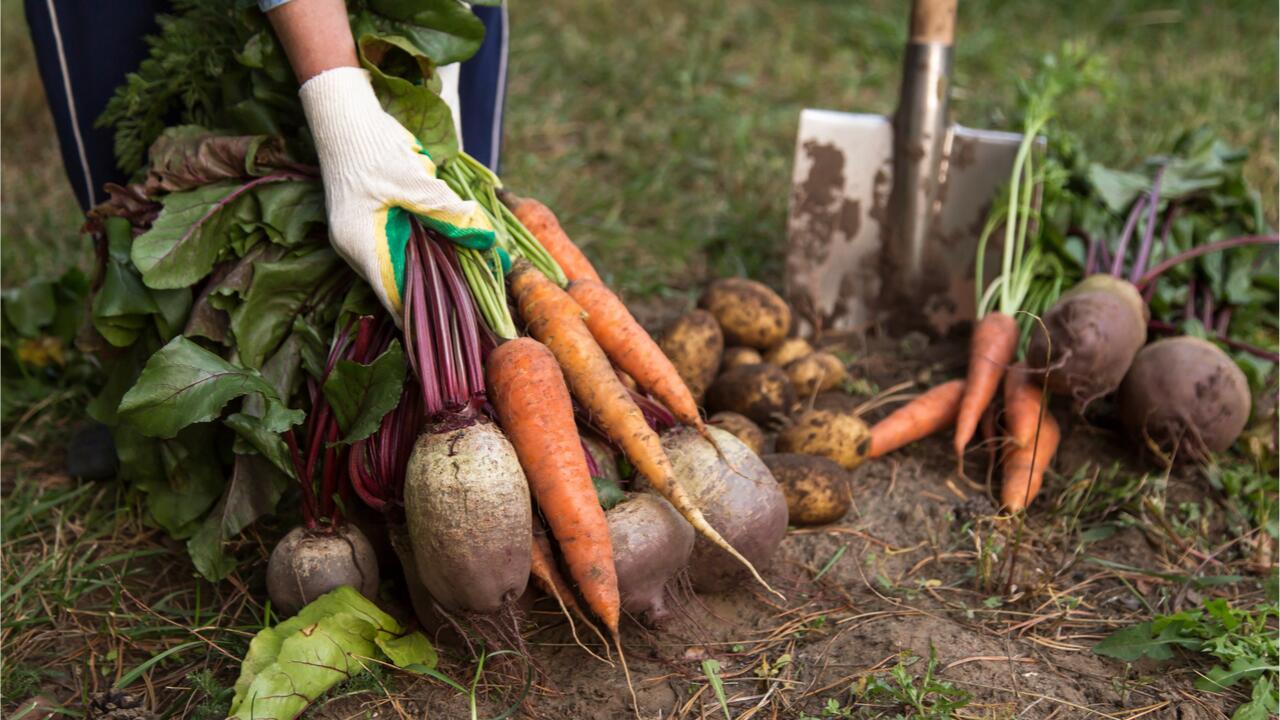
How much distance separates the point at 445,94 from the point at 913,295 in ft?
5.38

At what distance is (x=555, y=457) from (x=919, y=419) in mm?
1220

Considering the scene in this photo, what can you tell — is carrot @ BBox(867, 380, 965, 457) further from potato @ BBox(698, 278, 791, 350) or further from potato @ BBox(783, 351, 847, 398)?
potato @ BBox(698, 278, 791, 350)

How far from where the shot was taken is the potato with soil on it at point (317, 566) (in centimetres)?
202

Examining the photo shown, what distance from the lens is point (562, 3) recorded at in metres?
5.33

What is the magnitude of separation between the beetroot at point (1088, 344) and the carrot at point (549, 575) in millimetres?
1320

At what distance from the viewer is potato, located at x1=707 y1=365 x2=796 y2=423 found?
2.74 m

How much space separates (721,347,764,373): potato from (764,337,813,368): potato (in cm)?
7

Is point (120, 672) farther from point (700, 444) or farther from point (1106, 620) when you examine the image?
point (1106, 620)

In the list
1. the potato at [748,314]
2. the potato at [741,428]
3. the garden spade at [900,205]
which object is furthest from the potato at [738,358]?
the garden spade at [900,205]

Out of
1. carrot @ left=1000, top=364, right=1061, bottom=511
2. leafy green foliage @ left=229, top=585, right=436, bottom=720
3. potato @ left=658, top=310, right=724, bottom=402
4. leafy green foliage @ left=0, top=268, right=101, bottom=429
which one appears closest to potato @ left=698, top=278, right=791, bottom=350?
potato @ left=658, top=310, right=724, bottom=402

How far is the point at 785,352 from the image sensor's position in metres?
3.04

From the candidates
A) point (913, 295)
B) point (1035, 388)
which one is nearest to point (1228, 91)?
point (913, 295)

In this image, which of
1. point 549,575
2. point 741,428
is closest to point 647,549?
point 549,575

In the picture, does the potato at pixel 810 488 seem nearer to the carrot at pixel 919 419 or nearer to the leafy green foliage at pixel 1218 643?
the carrot at pixel 919 419
